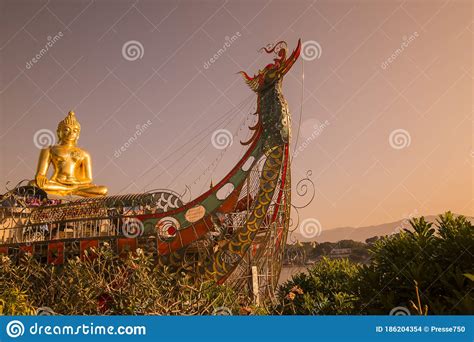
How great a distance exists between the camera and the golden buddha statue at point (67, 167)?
13.2 metres

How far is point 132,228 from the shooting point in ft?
29.0

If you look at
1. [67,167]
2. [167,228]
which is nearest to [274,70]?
[167,228]

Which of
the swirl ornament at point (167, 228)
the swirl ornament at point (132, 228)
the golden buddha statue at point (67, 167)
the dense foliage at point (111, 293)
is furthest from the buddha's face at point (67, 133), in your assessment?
the swirl ornament at point (167, 228)

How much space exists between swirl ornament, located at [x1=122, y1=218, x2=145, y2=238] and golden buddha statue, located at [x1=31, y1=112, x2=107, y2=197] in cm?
467

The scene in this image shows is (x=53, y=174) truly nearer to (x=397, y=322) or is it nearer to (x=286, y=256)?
(x=286, y=256)

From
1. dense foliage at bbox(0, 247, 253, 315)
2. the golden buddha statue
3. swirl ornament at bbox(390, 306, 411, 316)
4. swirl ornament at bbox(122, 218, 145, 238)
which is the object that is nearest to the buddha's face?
the golden buddha statue

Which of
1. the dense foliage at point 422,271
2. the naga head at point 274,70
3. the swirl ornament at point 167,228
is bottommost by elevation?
the dense foliage at point 422,271

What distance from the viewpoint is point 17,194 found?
1097 cm

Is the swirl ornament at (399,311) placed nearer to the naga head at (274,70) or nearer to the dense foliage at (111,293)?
the dense foliage at (111,293)

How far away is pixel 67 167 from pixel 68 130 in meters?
1.39

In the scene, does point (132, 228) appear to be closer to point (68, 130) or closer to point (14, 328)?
point (14, 328)

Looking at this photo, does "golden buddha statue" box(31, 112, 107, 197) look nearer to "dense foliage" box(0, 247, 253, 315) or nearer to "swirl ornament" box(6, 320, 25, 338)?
"dense foliage" box(0, 247, 253, 315)

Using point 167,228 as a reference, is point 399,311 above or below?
below

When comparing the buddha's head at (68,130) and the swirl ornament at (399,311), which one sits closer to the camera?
the swirl ornament at (399,311)
